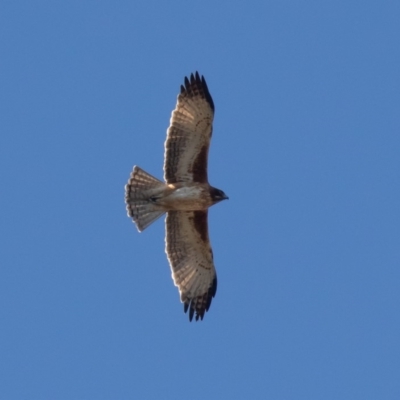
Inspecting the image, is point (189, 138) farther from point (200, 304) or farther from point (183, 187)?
point (200, 304)

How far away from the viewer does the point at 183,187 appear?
17109 millimetres

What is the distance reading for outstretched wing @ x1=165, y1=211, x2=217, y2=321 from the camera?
57.7ft

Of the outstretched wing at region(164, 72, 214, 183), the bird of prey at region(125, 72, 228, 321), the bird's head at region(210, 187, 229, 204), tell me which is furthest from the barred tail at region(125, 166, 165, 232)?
the bird's head at region(210, 187, 229, 204)

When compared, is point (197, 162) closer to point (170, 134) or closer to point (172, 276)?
point (170, 134)

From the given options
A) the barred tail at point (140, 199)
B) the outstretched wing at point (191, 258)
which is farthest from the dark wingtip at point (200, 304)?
the barred tail at point (140, 199)

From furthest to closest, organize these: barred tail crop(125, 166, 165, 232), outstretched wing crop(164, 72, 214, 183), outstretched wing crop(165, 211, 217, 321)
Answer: outstretched wing crop(165, 211, 217, 321), barred tail crop(125, 166, 165, 232), outstretched wing crop(164, 72, 214, 183)

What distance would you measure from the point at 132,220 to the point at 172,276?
1047 millimetres

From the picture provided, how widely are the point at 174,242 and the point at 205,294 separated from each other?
87 centimetres

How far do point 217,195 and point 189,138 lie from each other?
83 centimetres

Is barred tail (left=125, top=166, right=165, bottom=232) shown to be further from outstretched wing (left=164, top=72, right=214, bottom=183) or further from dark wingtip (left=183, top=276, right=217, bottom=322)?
dark wingtip (left=183, top=276, right=217, bottom=322)

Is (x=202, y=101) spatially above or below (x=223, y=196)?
above

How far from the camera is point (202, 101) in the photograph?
17219 mm

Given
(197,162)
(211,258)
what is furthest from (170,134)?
(211,258)

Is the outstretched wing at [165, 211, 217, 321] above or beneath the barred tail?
beneath
